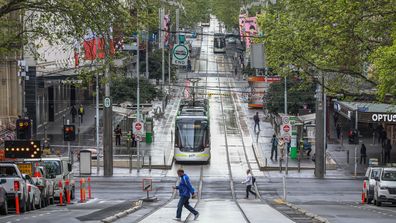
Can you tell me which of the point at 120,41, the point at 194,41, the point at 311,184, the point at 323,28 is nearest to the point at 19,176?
the point at 120,41

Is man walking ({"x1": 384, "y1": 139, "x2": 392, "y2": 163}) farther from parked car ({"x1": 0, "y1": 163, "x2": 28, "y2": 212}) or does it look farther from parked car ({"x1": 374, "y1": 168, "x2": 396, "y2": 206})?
parked car ({"x1": 0, "y1": 163, "x2": 28, "y2": 212})

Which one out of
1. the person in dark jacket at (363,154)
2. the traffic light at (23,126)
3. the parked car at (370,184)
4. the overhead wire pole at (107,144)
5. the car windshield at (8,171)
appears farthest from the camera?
the person in dark jacket at (363,154)

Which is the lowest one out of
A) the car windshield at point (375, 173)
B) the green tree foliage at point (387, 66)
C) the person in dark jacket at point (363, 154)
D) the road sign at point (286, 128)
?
the person in dark jacket at point (363, 154)

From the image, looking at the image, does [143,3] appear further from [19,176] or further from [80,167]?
[80,167]

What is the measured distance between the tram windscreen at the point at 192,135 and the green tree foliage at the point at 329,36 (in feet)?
70.3

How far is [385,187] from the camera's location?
3997 cm

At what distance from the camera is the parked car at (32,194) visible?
34125 millimetres

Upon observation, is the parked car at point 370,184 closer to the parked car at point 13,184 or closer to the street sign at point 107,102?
the parked car at point 13,184

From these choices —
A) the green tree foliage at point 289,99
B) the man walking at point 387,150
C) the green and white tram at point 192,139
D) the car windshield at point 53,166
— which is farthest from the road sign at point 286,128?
the green tree foliage at point 289,99

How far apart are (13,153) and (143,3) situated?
53.4ft

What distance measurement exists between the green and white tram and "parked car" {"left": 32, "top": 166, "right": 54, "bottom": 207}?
23920mm

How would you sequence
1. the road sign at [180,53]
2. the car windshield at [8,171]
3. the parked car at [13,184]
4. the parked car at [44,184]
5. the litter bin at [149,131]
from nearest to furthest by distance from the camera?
1. the parked car at [13,184]
2. the car windshield at [8,171]
3. the parked car at [44,184]
4. the litter bin at [149,131]
5. the road sign at [180,53]

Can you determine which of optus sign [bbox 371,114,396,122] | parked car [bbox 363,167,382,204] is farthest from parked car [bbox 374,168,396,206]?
optus sign [bbox 371,114,396,122]

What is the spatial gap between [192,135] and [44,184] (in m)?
27.0
